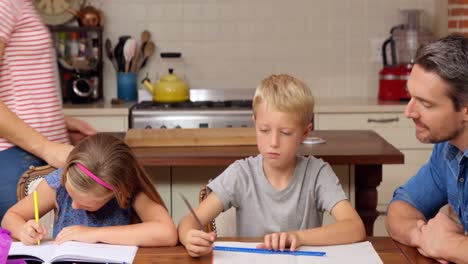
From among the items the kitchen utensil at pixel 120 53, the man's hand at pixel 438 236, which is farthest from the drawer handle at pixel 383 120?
the man's hand at pixel 438 236

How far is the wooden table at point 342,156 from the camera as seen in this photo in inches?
125

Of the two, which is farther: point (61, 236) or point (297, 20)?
point (297, 20)

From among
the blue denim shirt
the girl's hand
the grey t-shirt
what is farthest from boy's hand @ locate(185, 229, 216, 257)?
the blue denim shirt

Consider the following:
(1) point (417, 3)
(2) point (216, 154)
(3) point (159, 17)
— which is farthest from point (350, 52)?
(2) point (216, 154)

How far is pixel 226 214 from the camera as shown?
2543mm

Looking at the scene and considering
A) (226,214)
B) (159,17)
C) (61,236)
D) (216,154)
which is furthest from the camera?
(159,17)

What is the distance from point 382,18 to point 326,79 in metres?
0.57

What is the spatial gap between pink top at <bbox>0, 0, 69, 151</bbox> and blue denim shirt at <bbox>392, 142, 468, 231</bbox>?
122cm

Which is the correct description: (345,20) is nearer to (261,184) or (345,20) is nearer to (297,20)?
(297,20)

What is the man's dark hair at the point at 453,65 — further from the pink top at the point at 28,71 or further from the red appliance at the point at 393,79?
the red appliance at the point at 393,79

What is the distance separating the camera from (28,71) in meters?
2.71

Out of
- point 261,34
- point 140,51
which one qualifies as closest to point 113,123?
point 140,51

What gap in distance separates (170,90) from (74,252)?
326 centimetres

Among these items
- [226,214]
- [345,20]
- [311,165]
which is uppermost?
[345,20]
